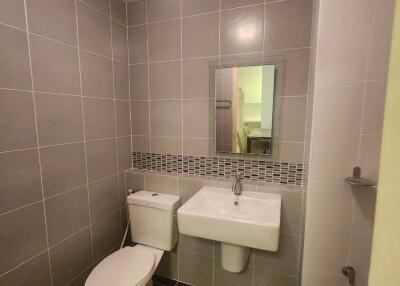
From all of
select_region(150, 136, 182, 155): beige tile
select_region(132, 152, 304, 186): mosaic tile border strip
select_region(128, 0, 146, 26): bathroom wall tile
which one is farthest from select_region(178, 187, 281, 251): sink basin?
select_region(128, 0, 146, 26): bathroom wall tile

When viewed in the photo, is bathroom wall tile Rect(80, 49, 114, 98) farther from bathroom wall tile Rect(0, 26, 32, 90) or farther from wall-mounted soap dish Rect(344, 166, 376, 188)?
wall-mounted soap dish Rect(344, 166, 376, 188)

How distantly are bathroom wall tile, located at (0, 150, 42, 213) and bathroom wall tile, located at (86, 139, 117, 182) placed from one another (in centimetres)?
35

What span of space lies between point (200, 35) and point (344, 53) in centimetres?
93

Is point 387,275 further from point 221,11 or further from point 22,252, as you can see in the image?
point 221,11

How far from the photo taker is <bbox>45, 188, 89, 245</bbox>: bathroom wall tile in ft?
4.23

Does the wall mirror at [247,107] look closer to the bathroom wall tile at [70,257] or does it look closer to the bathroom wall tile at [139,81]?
the bathroom wall tile at [139,81]

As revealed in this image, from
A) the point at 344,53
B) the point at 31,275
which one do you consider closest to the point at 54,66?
the point at 31,275

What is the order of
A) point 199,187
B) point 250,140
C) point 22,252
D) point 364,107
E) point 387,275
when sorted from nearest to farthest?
point 387,275, point 364,107, point 22,252, point 250,140, point 199,187

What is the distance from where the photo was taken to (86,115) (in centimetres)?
147

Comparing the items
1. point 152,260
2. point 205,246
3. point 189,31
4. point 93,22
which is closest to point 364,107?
point 189,31

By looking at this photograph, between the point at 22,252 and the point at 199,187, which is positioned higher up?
the point at 199,187

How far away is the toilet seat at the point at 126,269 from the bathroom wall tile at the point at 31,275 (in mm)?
251

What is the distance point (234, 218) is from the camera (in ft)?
3.79

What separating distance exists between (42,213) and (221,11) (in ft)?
5.49
